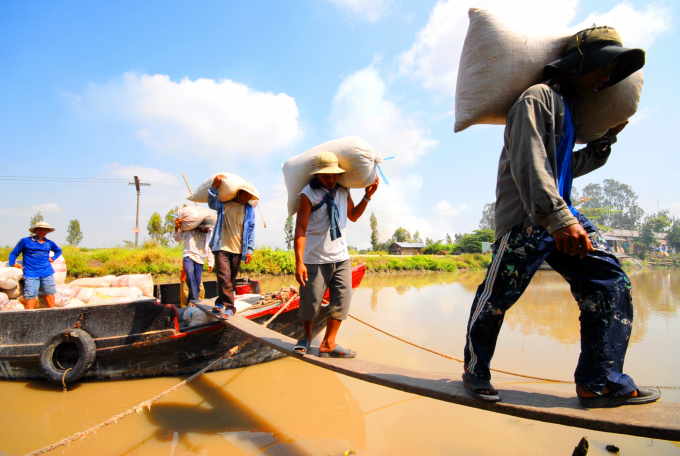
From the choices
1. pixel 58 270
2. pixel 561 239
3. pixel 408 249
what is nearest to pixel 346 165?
pixel 561 239

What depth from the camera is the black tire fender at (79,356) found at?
11.1 ft

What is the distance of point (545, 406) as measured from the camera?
52.0 inches

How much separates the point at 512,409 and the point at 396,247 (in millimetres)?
44092

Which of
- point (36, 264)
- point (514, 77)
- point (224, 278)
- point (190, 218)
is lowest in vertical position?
point (224, 278)

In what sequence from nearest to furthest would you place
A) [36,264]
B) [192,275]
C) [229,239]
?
[229,239]
[36,264]
[192,275]

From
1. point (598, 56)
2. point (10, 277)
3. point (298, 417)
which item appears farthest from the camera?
point (10, 277)

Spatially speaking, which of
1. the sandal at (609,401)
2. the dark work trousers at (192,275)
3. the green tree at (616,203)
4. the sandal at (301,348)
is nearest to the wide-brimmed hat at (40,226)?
the dark work trousers at (192,275)

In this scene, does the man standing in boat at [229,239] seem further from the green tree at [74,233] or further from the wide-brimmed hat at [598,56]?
the green tree at [74,233]

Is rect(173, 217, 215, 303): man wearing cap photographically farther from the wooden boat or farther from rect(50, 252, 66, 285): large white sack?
rect(50, 252, 66, 285): large white sack

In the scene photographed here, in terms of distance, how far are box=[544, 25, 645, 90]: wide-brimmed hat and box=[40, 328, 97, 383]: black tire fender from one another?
14.5 ft

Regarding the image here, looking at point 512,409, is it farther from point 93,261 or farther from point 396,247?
point 396,247

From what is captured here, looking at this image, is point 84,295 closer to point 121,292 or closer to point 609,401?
point 121,292

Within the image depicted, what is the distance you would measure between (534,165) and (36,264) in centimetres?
612

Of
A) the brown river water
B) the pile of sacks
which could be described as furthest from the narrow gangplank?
the pile of sacks
